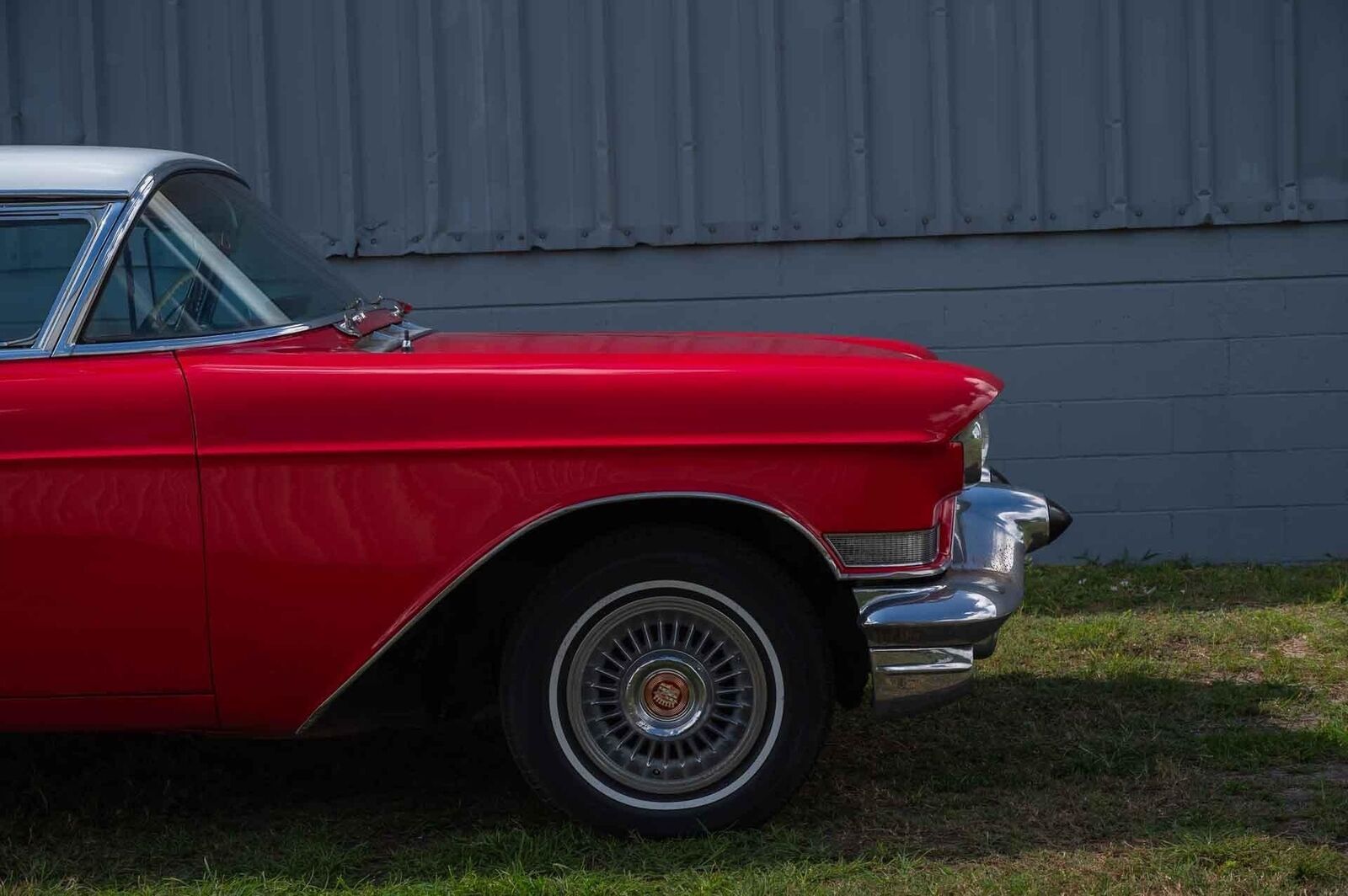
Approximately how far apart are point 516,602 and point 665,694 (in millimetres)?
468

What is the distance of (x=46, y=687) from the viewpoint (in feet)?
11.3

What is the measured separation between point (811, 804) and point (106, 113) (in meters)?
4.69

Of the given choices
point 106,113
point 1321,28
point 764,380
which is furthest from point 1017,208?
point 106,113

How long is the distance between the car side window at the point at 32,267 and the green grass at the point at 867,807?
1.25 metres

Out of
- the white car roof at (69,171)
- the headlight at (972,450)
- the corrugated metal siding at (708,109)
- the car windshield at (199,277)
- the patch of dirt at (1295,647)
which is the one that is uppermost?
the corrugated metal siding at (708,109)

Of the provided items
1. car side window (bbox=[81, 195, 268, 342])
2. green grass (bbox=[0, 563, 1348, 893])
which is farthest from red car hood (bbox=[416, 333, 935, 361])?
green grass (bbox=[0, 563, 1348, 893])

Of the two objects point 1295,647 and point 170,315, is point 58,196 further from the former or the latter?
point 1295,647

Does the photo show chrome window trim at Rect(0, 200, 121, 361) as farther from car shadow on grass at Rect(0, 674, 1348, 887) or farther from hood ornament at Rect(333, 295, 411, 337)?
car shadow on grass at Rect(0, 674, 1348, 887)

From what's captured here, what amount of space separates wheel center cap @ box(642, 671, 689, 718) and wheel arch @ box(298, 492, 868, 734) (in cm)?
35

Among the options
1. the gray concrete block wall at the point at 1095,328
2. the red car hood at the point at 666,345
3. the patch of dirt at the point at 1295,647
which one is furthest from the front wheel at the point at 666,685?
the gray concrete block wall at the point at 1095,328

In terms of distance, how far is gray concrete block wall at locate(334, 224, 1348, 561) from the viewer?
265 inches

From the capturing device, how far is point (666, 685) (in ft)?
11.7

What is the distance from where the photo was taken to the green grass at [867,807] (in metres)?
3.38

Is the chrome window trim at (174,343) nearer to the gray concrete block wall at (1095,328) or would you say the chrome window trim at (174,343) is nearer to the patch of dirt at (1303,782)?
the patch of dirt at (1303,782)
